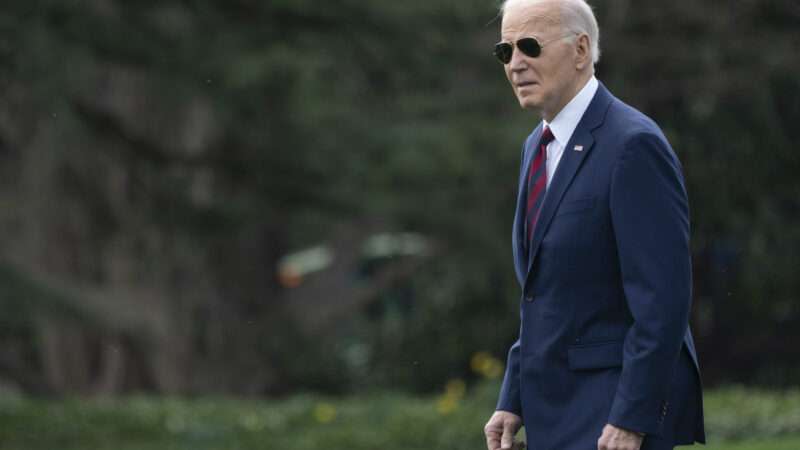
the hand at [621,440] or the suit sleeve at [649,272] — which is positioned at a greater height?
the suit sleeve at [649,272]

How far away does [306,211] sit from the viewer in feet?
37.1

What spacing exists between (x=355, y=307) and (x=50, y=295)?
29.8ft

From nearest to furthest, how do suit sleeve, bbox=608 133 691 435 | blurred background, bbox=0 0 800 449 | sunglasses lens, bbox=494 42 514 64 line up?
suit sleeve, bbox=608 133 691 435 → sunglasses lens, bbox=494 42 514 64 → blurred background, bbox=0 0 800 449

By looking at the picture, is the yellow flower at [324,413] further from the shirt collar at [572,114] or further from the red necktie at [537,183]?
the shirt collar at [572,114]

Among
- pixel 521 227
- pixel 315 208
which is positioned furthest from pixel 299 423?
pixel 521 227

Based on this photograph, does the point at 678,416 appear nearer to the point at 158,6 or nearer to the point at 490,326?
the point at 158,6

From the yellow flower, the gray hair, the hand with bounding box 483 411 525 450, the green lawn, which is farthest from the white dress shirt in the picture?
the yellow flower

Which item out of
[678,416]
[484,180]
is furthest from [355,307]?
[678,416]

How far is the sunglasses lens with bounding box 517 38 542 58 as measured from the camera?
320 centimetres

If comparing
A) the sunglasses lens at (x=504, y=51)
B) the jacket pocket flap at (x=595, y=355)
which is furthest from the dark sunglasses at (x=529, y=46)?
the jacket pocket flap at (x=595, y=355)

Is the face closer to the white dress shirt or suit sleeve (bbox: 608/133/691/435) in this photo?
the white dress shirt

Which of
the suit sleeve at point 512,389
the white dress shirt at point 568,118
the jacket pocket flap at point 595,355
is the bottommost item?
the suit sleeve at point 512,389

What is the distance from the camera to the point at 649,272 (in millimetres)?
3037

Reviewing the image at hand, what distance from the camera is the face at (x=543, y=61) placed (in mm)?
3203
